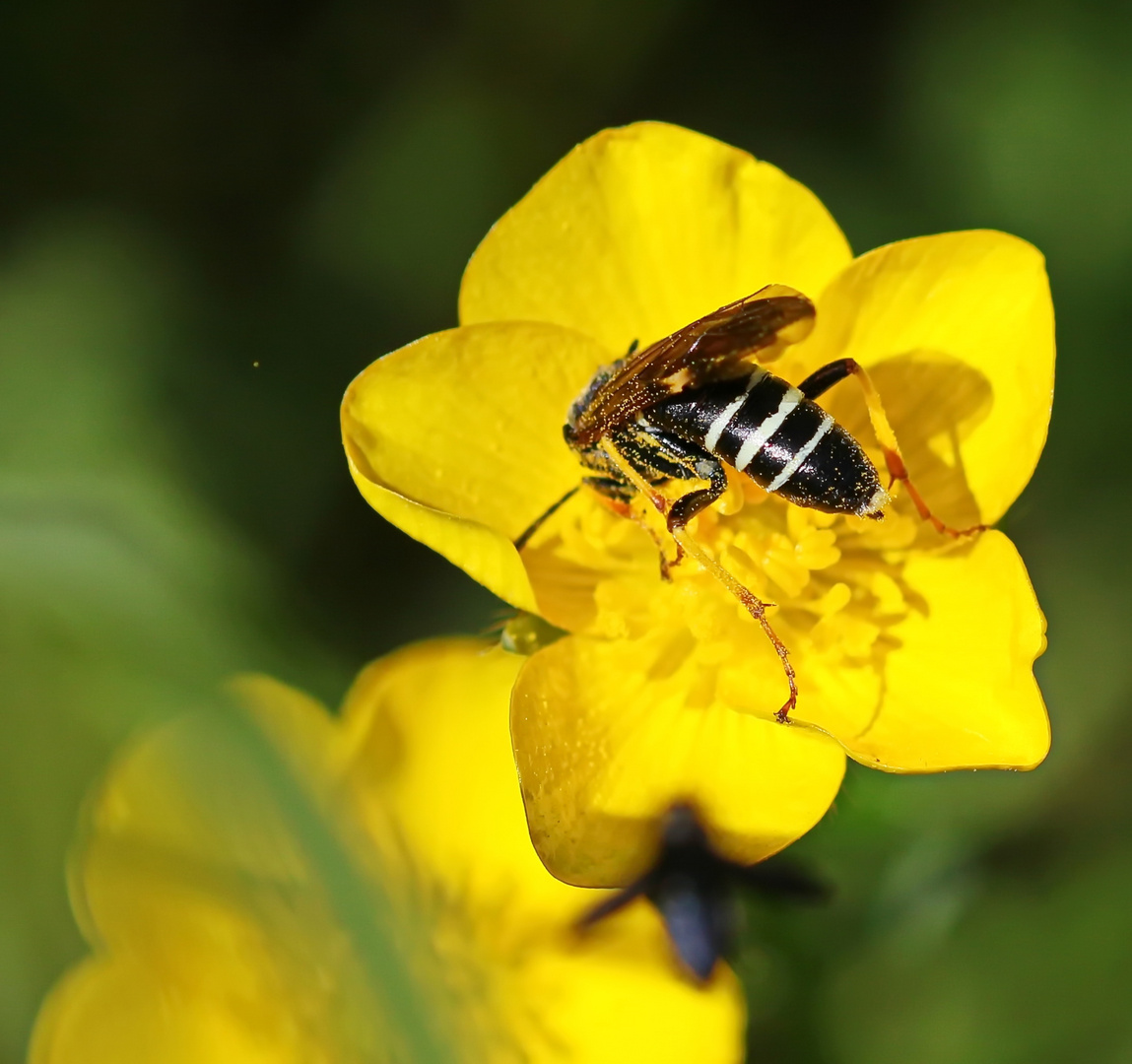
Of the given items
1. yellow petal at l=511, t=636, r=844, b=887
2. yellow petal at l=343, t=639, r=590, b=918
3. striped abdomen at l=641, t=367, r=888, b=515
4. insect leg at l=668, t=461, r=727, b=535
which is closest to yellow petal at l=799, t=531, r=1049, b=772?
yellow petal at l=511, t=636, r=844, b=887

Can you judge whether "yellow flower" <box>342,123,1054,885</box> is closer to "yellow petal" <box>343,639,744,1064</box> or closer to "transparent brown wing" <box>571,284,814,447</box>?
"transparent brown wing" <box>571,284,814,447</box>

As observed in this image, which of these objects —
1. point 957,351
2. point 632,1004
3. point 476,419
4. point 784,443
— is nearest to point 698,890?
point 632,1004

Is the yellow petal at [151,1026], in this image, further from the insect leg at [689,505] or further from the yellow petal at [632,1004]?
→ the insect leg at [689,505]

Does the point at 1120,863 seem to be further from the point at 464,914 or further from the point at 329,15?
the point at 329,15

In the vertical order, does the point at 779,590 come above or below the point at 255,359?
above

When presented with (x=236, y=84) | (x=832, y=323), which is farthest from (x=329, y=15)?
(x=832, y=323)
